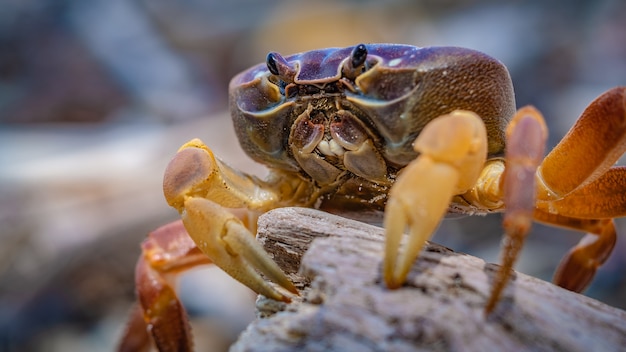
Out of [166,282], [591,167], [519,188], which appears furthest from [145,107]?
[519,188]

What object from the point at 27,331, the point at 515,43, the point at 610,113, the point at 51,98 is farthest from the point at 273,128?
the point at 51,98

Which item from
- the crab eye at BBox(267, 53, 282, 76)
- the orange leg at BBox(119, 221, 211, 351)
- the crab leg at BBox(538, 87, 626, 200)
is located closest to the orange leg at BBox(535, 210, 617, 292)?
the crab leg at BBox(538, 87, 626, 200)

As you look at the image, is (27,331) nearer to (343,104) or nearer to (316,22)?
(343,104)

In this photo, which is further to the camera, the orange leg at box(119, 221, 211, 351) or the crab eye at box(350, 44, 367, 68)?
the orange leg at box(119, 221, 211, 351)

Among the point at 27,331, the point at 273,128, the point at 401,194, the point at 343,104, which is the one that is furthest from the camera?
the point at 27,331

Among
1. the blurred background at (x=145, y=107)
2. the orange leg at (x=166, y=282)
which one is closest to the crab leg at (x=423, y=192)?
the orange leg at (x=166, y=282)

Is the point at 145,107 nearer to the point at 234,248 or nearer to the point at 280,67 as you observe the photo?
the point at 280,67

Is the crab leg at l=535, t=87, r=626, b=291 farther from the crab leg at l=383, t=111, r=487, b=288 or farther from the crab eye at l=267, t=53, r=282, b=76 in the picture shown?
the crab eye at l=267, t=53, r=282, b=76
